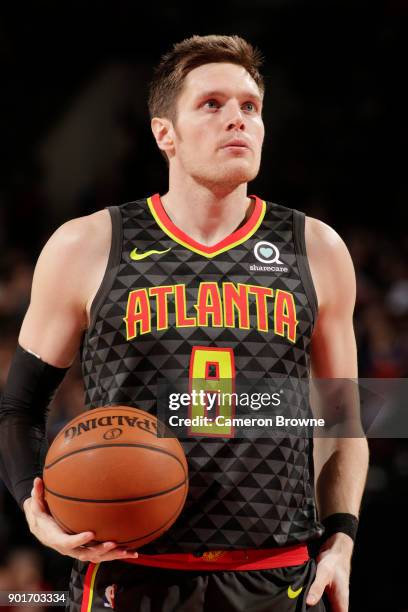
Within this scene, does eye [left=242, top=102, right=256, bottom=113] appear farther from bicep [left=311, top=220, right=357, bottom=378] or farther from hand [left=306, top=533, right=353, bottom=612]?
hand [left=306, top=533, right=353, bottom=612]

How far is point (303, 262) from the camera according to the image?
2799 mm

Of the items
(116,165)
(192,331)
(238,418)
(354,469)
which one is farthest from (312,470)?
(116,165)

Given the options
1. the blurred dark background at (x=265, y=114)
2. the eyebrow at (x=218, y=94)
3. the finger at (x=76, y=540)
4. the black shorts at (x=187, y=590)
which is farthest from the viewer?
the blurred dark background at (x=265, y=114)

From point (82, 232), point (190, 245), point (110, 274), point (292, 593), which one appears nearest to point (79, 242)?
point (82, 232)

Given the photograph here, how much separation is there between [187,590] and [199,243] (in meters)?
1.03

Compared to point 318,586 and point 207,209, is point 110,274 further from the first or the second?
point 318,586

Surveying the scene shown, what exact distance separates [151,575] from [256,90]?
5.05ft

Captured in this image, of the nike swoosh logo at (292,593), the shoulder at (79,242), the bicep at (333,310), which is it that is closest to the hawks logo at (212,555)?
the nike swoosh logo at (292,593)

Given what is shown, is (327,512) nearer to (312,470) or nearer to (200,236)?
(312,470)

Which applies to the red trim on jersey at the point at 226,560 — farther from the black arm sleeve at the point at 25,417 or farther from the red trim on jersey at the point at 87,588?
the black arm sleeve at the point at 25,417

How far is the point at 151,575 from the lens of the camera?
2494 mm

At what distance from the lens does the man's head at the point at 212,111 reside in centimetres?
278

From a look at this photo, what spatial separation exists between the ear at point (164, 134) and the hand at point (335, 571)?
1369mm

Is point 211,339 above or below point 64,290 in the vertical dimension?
below
